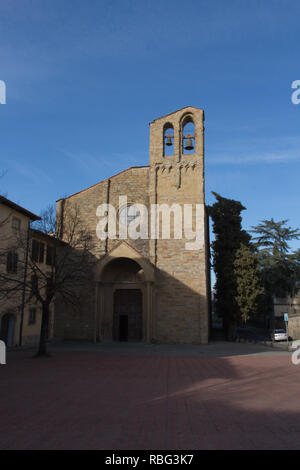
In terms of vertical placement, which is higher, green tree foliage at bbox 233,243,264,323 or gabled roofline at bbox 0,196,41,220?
gabled roofline at bbox 0,196,41,220

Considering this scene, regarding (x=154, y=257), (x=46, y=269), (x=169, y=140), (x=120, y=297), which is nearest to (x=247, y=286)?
(x=154, y=257)

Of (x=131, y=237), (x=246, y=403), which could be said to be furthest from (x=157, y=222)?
(x=246, y=403)

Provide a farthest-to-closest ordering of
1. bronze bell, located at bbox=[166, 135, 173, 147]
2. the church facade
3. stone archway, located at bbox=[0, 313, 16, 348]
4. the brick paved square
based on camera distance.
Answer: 1. bronze bell, located at bbox=[166, 135, 173, 147]
2. the church facade
3. stone archway, located at bbox=[0, 313, 16, 348]
4. the brick paved square

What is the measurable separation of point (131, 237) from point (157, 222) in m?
2.26

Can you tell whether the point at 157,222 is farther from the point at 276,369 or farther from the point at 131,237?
the point at 276,369

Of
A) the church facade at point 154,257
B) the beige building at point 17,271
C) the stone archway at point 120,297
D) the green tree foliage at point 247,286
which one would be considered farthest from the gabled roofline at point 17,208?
the green tree foliage at point 247,286

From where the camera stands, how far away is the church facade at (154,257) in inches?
952

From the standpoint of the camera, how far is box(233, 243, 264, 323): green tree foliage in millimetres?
27203

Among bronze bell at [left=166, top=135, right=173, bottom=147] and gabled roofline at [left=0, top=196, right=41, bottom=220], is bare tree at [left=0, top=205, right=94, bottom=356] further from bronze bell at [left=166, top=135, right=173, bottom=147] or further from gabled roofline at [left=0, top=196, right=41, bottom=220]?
bronze bell at [left=166, top=135, right=173, bottom=147]

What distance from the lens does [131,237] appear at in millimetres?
25984

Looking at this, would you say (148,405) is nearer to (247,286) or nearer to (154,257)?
(154,257)

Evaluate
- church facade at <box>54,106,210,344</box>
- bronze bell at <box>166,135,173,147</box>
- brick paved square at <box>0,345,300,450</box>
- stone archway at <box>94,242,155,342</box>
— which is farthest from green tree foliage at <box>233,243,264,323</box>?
brick paved square at <box>0,345,300,450</box>

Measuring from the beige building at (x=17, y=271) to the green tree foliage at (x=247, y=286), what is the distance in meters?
15.2

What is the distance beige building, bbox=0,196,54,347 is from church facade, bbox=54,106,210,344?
11.1 feet
